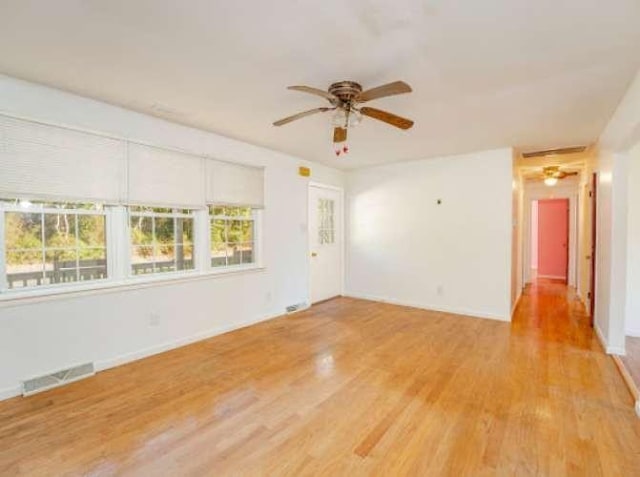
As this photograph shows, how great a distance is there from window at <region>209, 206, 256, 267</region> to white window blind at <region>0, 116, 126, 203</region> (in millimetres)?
1163

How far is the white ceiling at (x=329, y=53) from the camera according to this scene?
1.72 metres

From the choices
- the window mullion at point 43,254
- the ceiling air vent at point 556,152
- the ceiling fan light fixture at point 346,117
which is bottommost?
the window mullion at point 43,254

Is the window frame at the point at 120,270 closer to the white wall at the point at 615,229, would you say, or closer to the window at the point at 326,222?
the window at the point at 326,222

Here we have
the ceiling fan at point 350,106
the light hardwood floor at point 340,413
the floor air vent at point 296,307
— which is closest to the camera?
the light hardwood floor at point 340,413

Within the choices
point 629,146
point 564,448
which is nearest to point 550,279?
point 629,146

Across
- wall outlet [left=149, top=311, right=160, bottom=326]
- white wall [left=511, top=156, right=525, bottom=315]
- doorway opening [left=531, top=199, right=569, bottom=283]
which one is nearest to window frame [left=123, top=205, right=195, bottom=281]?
wall outlet [left=149, top=311, right=160, bottom=326]

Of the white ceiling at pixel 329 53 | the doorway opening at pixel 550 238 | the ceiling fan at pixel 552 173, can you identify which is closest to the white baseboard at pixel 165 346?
the white ceiling at pixel 329 53

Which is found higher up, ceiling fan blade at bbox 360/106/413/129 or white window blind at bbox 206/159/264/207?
ceiling fan blade at bbox 360/106/413/129

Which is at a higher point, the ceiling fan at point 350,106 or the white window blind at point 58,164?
the ceiling fan at point 350,106

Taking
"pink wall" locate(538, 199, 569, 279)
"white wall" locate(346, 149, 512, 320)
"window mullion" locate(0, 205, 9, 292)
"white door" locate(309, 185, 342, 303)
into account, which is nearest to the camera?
"window mullion" locate(0, 205, 9, 292)

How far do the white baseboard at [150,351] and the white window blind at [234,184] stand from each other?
5.15ft

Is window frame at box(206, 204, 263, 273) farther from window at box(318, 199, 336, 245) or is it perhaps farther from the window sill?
window at box(318, 199, 336, 245)

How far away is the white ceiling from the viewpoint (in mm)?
1723

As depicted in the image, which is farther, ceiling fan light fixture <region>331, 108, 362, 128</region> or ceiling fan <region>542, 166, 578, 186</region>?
ceiling fan <region>542, 166, 578, 186</region>
